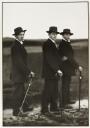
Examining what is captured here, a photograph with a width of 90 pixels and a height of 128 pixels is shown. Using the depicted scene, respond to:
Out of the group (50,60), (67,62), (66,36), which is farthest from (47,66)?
(66,36)

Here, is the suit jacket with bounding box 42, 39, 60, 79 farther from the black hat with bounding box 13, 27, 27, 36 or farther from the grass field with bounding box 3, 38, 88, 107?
A: the black hat with bounding box 13, 27, 27, 36

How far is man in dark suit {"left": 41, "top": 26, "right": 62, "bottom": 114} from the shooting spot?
2.14 m

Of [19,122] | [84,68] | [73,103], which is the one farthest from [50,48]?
[19,122]

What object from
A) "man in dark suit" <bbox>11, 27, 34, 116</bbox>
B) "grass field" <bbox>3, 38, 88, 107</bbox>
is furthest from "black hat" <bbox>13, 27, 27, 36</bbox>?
"grass field" <bbox>3, 38, 88, 107</bbox>

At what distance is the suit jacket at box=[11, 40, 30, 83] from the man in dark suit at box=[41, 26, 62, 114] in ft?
Answer: 0.50

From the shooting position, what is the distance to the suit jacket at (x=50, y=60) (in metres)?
2.15

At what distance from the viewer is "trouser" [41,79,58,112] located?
2.14 meters

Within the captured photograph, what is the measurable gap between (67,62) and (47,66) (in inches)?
6.1

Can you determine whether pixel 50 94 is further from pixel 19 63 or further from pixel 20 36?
pixel 20 36

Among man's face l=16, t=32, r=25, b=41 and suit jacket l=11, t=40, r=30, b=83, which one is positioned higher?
man's face l=16, t=32, r=25, b=41

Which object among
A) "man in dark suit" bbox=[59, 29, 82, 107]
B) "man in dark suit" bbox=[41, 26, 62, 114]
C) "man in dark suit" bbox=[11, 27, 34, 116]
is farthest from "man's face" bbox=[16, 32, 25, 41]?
"man in dark suit" bbox=[59, 29, 82, 107]

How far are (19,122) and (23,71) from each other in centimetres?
39

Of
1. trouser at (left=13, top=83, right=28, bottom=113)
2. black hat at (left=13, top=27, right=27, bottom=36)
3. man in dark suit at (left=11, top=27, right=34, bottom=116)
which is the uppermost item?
black hat at (left=13, top=27, right=27, bottom=36)

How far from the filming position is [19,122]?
2154 mm
